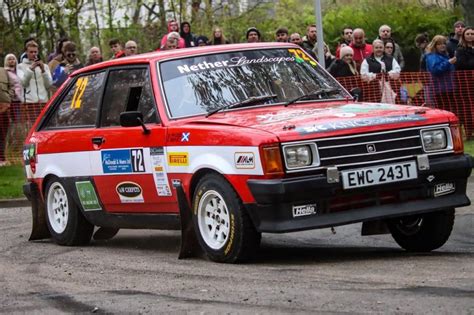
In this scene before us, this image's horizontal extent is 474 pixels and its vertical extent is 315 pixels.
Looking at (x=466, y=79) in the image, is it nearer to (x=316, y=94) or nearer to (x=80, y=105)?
(x=80, y=105)

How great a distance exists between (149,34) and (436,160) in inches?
822

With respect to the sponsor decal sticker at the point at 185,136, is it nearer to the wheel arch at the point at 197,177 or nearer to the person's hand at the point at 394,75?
the wheel arch at the point at 197,177

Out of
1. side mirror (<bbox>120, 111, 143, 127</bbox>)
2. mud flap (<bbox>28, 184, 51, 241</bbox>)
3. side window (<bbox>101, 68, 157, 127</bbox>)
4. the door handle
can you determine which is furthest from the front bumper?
mud flap (<bbox>28, 184, 51, 241</bbox>)

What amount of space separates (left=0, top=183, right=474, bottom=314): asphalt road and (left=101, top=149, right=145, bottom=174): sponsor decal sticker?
2.46 ft

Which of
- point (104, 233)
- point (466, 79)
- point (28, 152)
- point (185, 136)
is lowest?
point (104, 233)

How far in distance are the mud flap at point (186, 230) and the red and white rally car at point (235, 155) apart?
0.04 ft

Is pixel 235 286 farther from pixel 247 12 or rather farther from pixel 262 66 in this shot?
pixel 247 12

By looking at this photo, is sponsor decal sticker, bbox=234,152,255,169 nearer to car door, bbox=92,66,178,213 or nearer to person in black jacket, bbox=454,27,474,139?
car door, bbox=92,66,178,213

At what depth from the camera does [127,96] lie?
444 inches

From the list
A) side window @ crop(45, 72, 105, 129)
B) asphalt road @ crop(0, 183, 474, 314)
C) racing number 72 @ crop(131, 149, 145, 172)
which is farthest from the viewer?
side window @ crop(45, 72, 105, 129)

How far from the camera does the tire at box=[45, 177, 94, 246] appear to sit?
11.9m

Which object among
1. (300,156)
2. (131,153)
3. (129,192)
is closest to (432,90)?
(129,192)

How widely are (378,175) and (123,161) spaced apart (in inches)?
99.6

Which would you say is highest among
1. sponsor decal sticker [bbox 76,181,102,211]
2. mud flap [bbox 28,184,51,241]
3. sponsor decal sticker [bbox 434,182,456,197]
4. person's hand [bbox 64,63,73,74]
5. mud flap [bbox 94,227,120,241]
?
person's hand [bbox 64,63,73,74]
